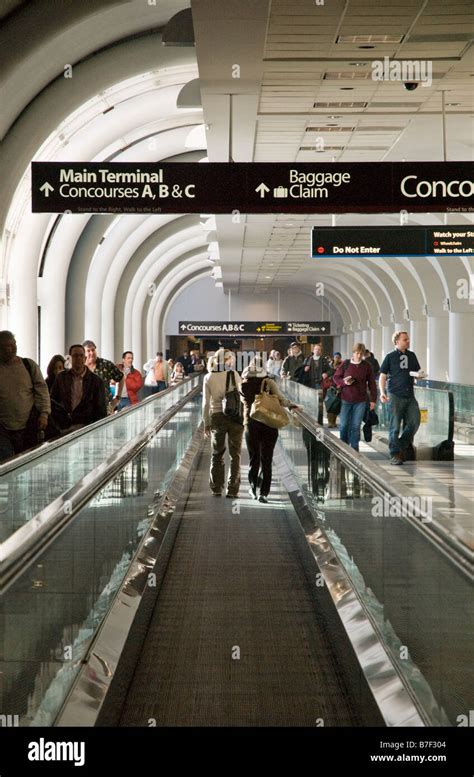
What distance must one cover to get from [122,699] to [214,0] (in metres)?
5.58

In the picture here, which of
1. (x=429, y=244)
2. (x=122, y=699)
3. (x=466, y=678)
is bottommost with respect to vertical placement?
(x=122, y=699)

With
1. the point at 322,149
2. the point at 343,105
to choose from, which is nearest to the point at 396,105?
the point at 343,105

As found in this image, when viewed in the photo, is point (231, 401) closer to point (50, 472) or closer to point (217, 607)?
point (217, 607)

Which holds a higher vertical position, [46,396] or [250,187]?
[250,187]

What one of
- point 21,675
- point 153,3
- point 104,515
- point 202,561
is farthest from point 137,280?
point 21,675

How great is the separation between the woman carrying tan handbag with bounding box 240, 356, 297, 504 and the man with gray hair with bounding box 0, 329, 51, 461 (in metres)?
2.98

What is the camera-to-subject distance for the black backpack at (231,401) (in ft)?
37.9

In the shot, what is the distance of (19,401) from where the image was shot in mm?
9055

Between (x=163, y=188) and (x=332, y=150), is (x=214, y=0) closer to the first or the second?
(x=163, y=188)

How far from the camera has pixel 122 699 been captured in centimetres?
536

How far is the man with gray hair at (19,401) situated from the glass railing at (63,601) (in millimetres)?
1749

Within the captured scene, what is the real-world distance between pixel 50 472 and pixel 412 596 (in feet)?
8.99

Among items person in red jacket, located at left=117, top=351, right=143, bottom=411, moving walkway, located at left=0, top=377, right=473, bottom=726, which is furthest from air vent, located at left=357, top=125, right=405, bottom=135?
person in red jacket, located at left=117, top=351, right=143, bottom=411

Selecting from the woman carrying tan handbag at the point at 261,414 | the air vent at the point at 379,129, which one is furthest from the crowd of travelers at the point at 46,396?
the air vent at the point at 379,129
